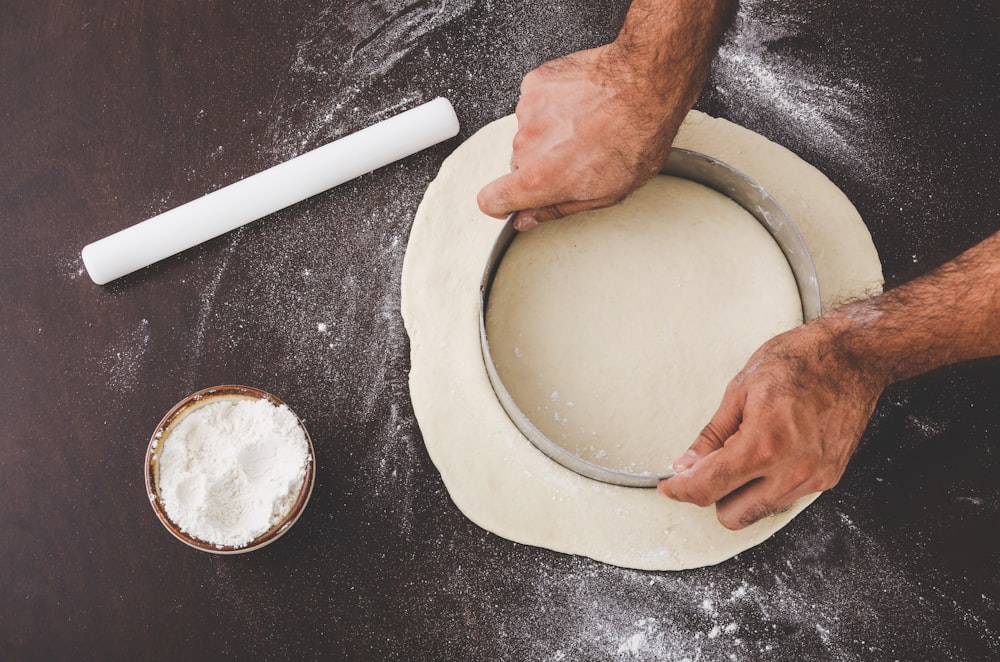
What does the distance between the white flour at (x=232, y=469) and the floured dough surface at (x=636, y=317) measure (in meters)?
0.40

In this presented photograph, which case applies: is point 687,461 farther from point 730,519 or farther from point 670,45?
point 670,45

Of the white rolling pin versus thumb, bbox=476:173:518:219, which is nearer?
thumb, bbox=476:173:518:219

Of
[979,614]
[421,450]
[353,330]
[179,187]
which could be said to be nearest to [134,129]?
[179,187]

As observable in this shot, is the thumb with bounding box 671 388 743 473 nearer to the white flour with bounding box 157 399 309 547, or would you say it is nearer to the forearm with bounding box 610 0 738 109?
the forearm with bounding box 610 0 738 109

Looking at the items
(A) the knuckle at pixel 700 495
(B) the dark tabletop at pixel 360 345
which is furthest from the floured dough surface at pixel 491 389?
(A) the knuckle at pixel 700 495

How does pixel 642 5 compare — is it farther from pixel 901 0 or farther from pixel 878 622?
pixel 878 622

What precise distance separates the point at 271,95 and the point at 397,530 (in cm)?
91

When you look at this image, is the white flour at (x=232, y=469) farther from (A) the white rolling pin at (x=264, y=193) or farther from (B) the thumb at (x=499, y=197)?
(B) the thumb at (x=499, y=197)

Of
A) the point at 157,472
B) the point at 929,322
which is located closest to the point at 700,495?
the point at 929,322

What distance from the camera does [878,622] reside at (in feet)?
4.17

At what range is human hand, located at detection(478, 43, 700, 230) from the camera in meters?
1.19

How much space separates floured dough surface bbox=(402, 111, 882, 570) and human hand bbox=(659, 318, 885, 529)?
0.14 m

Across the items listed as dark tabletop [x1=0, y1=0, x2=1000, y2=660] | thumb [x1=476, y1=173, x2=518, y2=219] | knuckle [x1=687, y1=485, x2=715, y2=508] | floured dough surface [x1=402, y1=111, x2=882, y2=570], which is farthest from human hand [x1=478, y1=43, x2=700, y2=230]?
knuckle [x1=687, y1=485, x2=715, y2=508]

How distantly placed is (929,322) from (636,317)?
0.46 m
